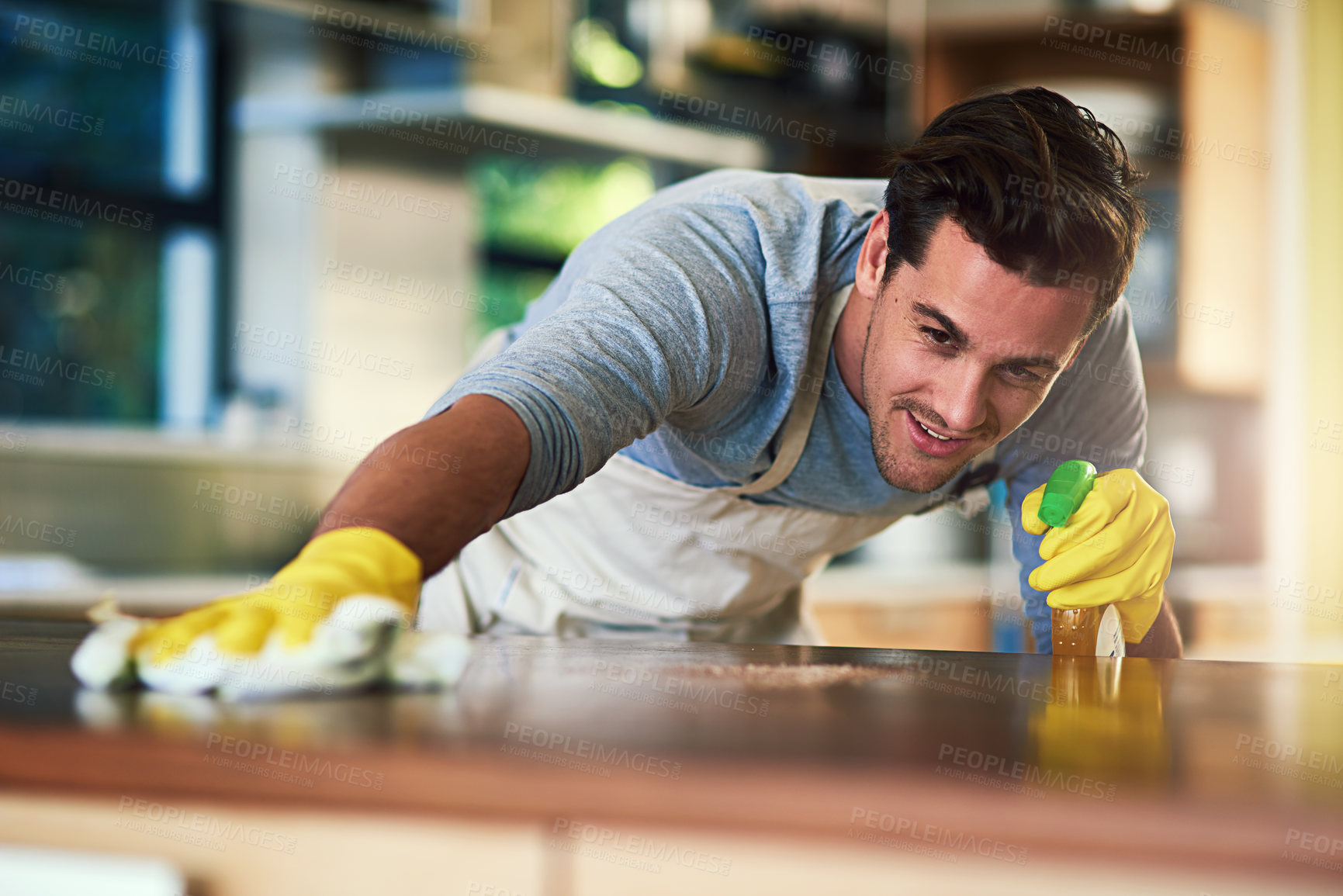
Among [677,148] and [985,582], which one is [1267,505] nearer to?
[985,582]

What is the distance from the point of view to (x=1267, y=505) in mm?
3812

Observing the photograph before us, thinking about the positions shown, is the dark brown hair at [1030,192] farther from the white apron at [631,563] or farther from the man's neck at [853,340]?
the white apron at [631,563]

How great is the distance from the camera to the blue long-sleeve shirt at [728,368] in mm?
861

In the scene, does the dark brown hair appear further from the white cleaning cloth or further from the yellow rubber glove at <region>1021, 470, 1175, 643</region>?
the white cleaning cloth

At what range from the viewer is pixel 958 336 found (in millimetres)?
1065

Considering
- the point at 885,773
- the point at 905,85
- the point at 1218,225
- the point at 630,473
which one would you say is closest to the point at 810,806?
the point at 885,773

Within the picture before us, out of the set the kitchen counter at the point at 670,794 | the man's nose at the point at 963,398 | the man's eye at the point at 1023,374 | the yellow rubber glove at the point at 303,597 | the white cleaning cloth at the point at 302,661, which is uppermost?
the man's eye at the point at 1023,374

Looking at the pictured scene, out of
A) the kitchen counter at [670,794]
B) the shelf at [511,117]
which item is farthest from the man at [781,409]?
the shelf at [511,117]

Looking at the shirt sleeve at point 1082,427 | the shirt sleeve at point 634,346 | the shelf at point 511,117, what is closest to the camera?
the shirt sleeve at point 634,346

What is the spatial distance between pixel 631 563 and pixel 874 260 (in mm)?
451

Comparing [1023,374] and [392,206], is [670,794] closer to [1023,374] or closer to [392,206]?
[1023,374]

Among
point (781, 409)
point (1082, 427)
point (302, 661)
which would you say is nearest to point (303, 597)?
point (302, 661)

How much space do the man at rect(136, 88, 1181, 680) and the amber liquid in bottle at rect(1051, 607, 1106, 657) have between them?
0.01 meters

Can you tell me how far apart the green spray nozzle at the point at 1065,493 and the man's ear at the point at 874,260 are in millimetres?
239
